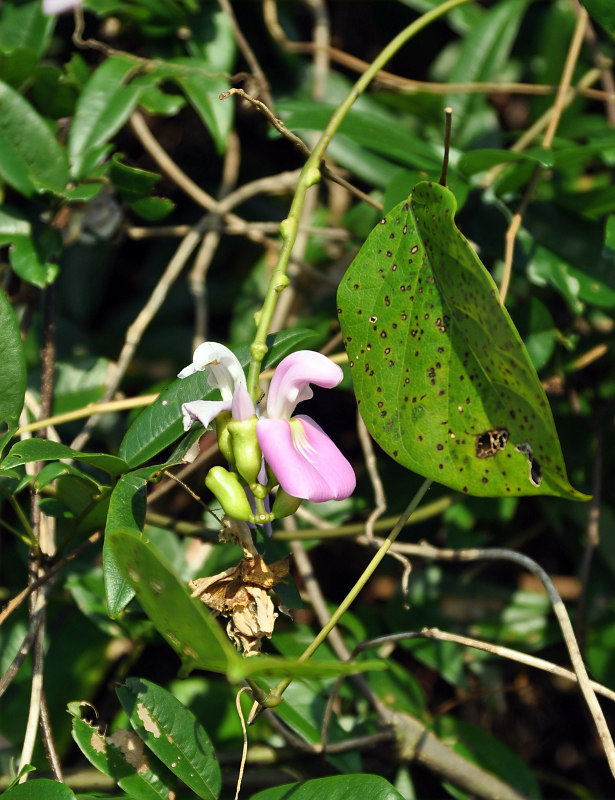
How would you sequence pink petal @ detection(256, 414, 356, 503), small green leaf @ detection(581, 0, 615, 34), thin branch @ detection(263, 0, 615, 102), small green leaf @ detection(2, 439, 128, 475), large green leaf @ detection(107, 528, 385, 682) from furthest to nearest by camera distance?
thin branch @ detection(263, 0, 615, 102)
small green leaf @ detection(581, 0, 615, 34)
small green leaf @ detection(2, 439, 128, 475)
pink petal @ detection(256, 414, 356, 503)
large green leaf @ detection(107, 528, 385, 682)

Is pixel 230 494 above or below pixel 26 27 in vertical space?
below

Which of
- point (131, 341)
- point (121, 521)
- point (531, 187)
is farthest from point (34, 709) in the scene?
point (531, 187)

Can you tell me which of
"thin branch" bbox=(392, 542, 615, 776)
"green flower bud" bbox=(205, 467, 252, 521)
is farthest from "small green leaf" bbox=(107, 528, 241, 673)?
"thin branch" bbox=(392, 542, 615, 776)

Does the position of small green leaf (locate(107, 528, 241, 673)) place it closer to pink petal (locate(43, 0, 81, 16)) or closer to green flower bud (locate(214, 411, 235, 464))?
green flower bud (locate(214, 411, 235, 464))

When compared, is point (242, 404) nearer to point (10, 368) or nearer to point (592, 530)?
point (10, 368)

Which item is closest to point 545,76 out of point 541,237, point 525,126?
point 525,126

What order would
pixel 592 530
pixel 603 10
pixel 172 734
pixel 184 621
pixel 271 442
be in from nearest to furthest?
1. pixel 184 621
2. pixel 271 442
3. pixel 172 734
4. pixel 603 10
5. pixel 592 530

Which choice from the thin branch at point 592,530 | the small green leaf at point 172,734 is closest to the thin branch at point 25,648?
the small green leaf at point 172,734
